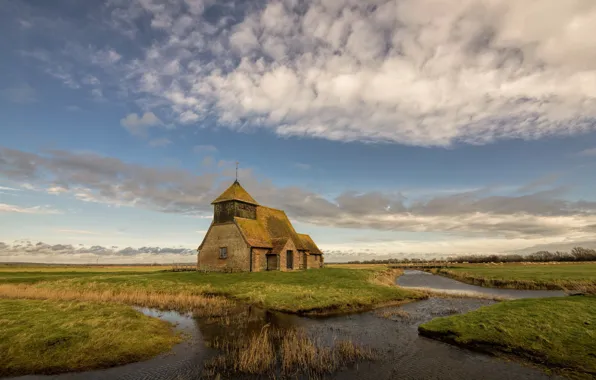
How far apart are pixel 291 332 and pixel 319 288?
14.6m

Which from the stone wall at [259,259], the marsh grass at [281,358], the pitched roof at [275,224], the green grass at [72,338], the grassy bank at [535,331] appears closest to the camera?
the marsh grass at [281,358]

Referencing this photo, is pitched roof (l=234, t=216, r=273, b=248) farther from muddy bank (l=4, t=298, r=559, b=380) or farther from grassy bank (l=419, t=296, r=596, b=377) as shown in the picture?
grassy bank (l=419, t=296, r=596, b=377)

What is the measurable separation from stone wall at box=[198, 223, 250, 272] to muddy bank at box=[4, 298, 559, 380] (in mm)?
20595

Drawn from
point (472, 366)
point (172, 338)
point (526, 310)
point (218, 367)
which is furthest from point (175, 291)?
point (526, 310)

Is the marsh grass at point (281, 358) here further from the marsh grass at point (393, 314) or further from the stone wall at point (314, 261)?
the stone wall at point (314, 261)

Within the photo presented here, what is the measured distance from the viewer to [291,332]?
17688mm

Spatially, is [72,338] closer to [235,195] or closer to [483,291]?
[235,195]

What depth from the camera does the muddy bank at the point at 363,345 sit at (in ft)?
39.3

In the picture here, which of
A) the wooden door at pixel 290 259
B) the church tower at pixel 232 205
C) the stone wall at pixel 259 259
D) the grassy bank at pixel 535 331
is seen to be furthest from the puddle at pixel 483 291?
the church tower at pixel 232 205

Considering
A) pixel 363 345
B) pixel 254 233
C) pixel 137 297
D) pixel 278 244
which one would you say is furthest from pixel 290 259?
pixel 363 345

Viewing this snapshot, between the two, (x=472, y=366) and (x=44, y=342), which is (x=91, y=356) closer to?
(x=44, y=342)

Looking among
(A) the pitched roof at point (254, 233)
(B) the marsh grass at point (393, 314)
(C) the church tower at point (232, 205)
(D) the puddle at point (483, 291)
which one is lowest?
(D) the puddle at point (483, 291)

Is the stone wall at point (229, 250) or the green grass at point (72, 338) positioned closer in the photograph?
the green grass at point (72, 338)

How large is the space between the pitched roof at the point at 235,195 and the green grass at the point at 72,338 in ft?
98.3
